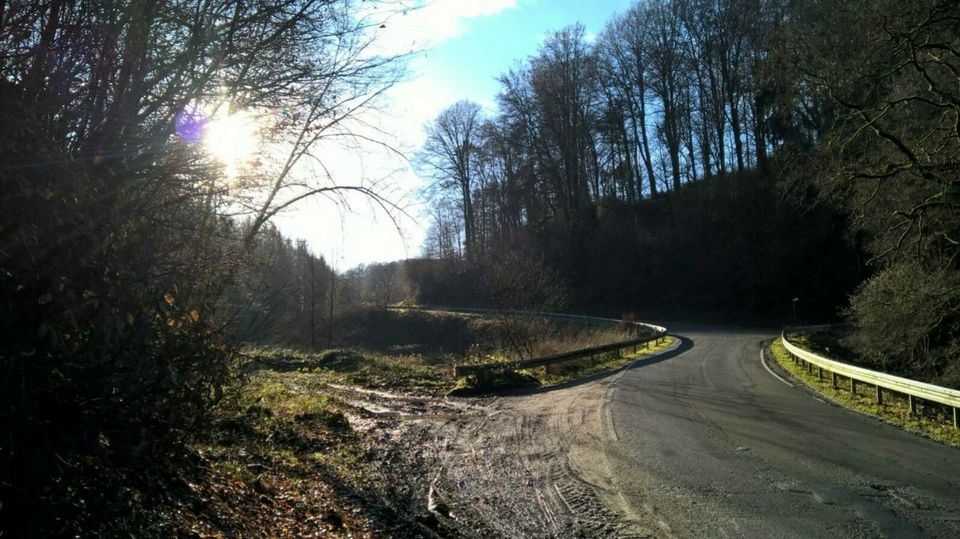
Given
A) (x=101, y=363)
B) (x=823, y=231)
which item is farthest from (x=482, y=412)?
(x=823, y=231)

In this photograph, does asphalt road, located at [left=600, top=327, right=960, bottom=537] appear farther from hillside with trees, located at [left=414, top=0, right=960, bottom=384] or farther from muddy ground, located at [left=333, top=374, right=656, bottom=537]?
hillside with trees, located at [left=414, top=0, right=960, bottom=384]

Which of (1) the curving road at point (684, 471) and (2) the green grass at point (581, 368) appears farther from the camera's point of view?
(2) the green grass at point (581, 368)

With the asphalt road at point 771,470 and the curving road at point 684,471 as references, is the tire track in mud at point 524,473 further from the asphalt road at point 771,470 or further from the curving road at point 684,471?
the asphalt road at point 771,470

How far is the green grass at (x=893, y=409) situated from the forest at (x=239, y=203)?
3110mm

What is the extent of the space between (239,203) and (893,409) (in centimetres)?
1253

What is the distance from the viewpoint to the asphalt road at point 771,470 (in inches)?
221

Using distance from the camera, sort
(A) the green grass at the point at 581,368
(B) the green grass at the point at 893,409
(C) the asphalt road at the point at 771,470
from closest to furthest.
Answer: (C) the asphalt road at the point at 771,470 → (B) the green grass at the point at 893,409 → (A) the green grass at the point at 581,368

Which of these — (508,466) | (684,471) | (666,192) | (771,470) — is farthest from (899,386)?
(666,192)

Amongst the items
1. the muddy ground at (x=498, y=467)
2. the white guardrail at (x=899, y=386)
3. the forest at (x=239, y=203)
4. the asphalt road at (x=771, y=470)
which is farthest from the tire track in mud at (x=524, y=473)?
the white guardrail at (x=899, y=386)

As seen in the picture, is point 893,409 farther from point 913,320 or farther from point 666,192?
point 666,192

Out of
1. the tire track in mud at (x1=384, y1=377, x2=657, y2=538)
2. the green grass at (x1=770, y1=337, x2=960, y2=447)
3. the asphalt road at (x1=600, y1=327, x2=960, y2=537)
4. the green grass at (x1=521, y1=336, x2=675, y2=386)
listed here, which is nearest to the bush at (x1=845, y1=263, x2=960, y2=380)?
the green grass at (x1=770, y1=337, x2=960, y2=447)

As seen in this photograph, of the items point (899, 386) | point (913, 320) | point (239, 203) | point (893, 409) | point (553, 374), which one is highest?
point (239, 203)

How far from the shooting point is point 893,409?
39.4 feet

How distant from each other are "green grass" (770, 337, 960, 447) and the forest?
122 inches
